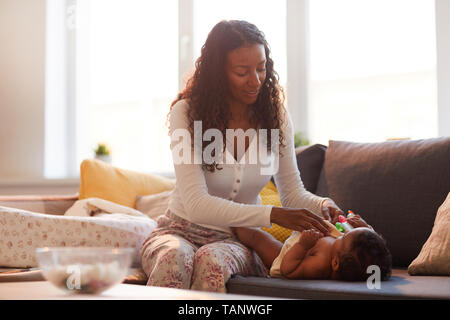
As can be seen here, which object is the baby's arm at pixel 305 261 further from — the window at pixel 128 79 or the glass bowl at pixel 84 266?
the window at pixel 128 79

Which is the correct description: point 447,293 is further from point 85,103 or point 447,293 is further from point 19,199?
point 85,103

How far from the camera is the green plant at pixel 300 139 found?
2.95 meters

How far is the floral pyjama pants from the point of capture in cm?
150

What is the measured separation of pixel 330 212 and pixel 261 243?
0.23 meters

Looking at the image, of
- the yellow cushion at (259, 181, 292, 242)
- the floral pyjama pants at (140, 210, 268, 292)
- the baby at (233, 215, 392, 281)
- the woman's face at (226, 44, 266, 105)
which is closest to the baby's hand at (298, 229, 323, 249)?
the baby at (233, 215, 392, 281)

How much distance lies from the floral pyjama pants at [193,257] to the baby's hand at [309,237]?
0.71 feet

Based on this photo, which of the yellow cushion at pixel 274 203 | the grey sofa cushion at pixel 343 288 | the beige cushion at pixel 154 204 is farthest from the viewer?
the beige cushion at pixel 154 204

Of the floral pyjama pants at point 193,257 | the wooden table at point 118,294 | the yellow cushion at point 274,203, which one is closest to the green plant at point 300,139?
the yellow cushion at point 274,203

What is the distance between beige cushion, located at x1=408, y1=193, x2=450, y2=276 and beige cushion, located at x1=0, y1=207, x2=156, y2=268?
935mm

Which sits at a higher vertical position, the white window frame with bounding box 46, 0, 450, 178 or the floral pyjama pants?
the white window frame with bounding box 46, 0, 450, 178

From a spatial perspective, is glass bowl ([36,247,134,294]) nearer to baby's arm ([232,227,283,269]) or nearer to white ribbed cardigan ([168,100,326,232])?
white ribbed cardigan ([168,100,326,232])

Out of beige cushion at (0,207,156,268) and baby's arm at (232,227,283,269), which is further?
beige cushion at (0,207,156,268)

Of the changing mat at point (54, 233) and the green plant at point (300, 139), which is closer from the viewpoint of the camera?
the changing mat at point (54, 233)

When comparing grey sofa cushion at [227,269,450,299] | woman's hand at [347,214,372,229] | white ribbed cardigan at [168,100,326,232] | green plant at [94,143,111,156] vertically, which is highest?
green plant at [94,143,111,156]
